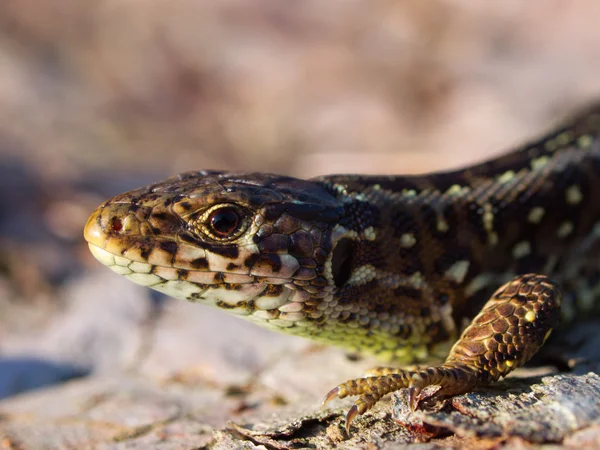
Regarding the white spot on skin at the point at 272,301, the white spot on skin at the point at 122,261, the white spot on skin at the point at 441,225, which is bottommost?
the white spot on skin at the point at 272,301

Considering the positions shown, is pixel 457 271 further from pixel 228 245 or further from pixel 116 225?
pixel 116 225

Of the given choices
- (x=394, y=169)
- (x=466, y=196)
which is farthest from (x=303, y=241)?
(x=394, y=169)

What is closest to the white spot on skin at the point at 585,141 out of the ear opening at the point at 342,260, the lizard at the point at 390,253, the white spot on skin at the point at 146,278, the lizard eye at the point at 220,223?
the lizard at the point at 390,253

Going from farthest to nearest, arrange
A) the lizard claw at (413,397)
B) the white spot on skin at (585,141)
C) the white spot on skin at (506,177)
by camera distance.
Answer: the white spot on skin at (585,141)
the white spot on skin at (506,177)
the lizard claw at (413,397)

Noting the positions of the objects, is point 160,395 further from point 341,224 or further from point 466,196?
point 466,196

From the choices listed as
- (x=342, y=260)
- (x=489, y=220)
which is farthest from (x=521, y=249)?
(x=342, y=260)

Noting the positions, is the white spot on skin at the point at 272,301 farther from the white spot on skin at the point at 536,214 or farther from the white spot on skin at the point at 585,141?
the white spot on skin at the point at 585,141
